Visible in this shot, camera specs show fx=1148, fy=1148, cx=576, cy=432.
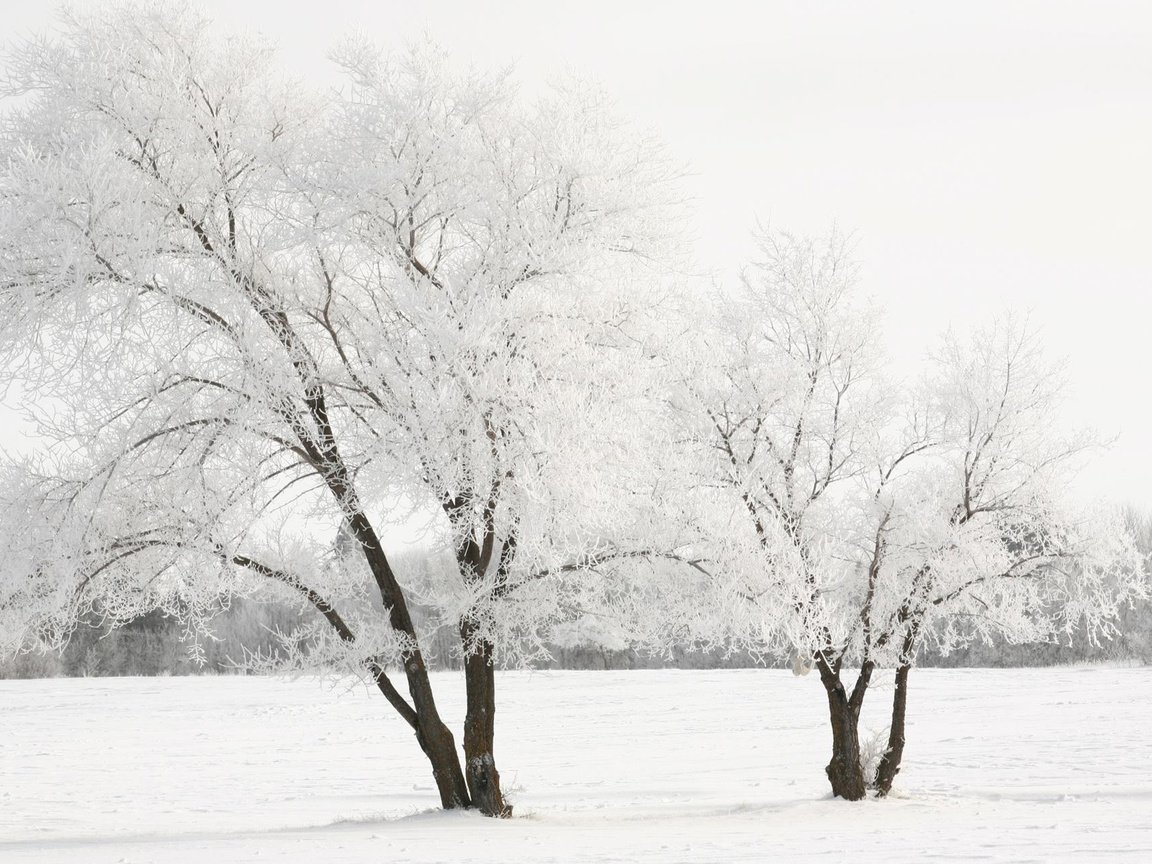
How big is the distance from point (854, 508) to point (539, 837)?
6.30 metres

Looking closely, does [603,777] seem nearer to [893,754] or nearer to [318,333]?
[893,754]

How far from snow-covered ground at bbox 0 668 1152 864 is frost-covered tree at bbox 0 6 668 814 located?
98.6 inches

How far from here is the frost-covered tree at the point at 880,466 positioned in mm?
14125

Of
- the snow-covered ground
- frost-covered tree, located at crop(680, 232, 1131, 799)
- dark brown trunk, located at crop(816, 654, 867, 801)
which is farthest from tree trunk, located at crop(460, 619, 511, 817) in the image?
dark brown trunk, located at crop(816, 654, 867, 801)

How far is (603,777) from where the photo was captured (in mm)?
19594

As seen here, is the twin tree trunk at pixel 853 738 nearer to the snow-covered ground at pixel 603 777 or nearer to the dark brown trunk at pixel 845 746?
the dark brown trunk at pixel 845 746

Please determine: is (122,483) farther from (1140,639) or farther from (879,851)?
(1140,639)

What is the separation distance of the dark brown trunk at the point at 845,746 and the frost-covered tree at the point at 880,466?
0.07 ft

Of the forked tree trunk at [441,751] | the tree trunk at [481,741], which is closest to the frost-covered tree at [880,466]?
the tree trunk at [481,741]

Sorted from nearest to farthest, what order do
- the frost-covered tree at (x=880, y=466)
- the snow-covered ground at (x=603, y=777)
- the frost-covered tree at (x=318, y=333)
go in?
the snow-covered ground at (x=603, y=777)
the frost-covered tree at (x=318, y=333)
the frost-covered tree at (x=880, y=466)

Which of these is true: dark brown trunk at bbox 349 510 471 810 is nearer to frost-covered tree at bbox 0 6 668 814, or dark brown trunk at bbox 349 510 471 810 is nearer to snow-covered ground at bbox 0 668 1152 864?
frost-covered tree at bbox 0 6 668 814

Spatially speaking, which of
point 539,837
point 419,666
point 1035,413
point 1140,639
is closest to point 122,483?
point 419,666

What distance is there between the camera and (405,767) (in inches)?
858

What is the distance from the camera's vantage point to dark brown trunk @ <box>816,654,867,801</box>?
1461cm
